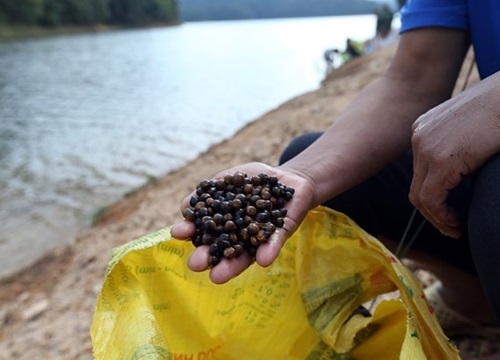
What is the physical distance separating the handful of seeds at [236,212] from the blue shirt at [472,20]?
60 cm

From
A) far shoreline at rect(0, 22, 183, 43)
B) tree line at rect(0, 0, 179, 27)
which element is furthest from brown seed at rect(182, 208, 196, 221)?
tree line at rect(0, 0, 179, 27)

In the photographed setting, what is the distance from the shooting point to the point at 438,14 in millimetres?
1604

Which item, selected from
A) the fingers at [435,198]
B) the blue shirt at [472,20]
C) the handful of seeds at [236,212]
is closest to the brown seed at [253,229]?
the handful of seeds at [236,212]

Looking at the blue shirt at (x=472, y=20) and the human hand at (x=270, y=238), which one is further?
the blue shirt at (x=472, y=20)

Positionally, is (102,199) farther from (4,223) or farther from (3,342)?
(3,342)

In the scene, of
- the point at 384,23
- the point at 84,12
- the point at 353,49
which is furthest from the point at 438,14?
the point at 84,12

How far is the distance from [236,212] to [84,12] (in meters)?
56.8

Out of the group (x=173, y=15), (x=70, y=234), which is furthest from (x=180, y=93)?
(x=173, y=15)

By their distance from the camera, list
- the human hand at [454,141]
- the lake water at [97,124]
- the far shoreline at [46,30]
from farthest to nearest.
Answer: the far shoreline at [46,30], the lake water at [97,124], the human hand at [454,141]

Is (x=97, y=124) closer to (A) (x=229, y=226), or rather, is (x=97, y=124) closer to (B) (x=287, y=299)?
(B) (x=287, y=299)

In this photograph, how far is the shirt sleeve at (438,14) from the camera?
159cm

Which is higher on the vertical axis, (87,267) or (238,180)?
(238,180)

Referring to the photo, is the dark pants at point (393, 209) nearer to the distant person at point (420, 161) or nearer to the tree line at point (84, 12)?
the distant person at point (420, 161)

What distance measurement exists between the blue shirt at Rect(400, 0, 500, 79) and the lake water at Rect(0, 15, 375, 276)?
4.35 metres
